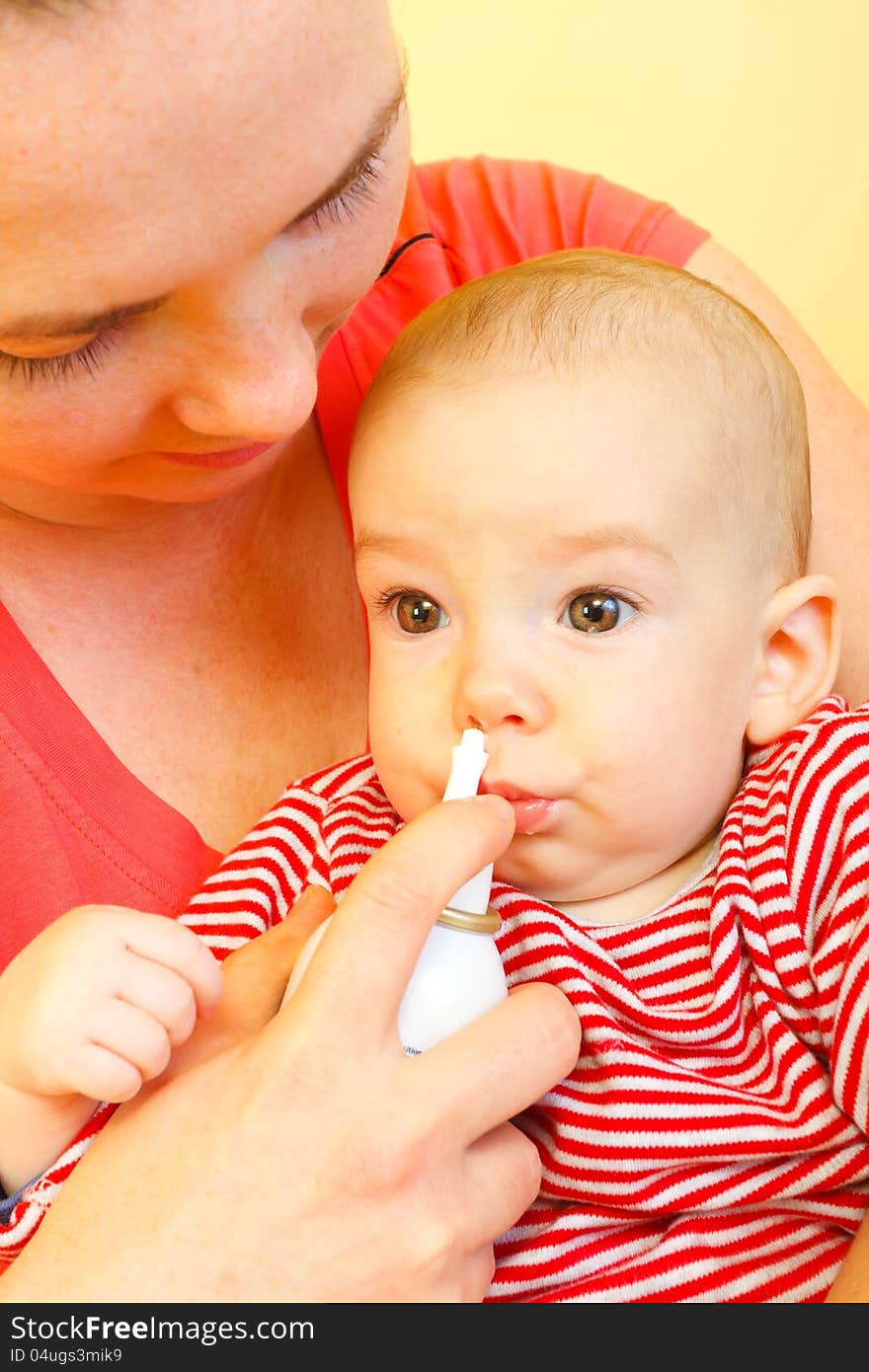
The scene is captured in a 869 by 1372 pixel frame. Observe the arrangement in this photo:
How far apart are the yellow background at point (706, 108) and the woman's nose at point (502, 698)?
1364mm

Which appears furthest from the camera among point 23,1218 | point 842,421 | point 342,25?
point 842,421

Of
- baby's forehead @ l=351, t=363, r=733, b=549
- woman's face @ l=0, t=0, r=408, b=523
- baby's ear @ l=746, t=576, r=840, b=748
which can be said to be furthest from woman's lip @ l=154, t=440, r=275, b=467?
baby's ear @ l=746, t=576, r=840, b=748

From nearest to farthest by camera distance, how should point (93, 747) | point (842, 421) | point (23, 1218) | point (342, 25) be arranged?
point (342, 25)
point (23, 1218)
point (93, 747)
point (842, 421)

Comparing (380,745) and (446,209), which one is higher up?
A: (446,209)

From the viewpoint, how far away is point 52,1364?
0.89m

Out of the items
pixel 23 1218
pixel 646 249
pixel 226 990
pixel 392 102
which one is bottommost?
pixel 23 1218

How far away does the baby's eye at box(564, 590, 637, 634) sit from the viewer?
1.05m

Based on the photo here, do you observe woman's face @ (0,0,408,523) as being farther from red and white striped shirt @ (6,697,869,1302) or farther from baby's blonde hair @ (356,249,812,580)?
red and white striped shirt @ (6,697,869,1302)

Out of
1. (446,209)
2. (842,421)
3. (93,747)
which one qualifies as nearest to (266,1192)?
(93,747)

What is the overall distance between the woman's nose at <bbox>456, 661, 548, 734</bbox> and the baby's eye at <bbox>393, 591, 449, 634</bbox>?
0.26 ft

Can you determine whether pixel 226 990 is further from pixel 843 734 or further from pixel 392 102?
pixel 392 102

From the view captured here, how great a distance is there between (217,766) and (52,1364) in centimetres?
56

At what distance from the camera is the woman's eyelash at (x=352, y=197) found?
943 mm

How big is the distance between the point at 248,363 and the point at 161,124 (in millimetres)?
189
